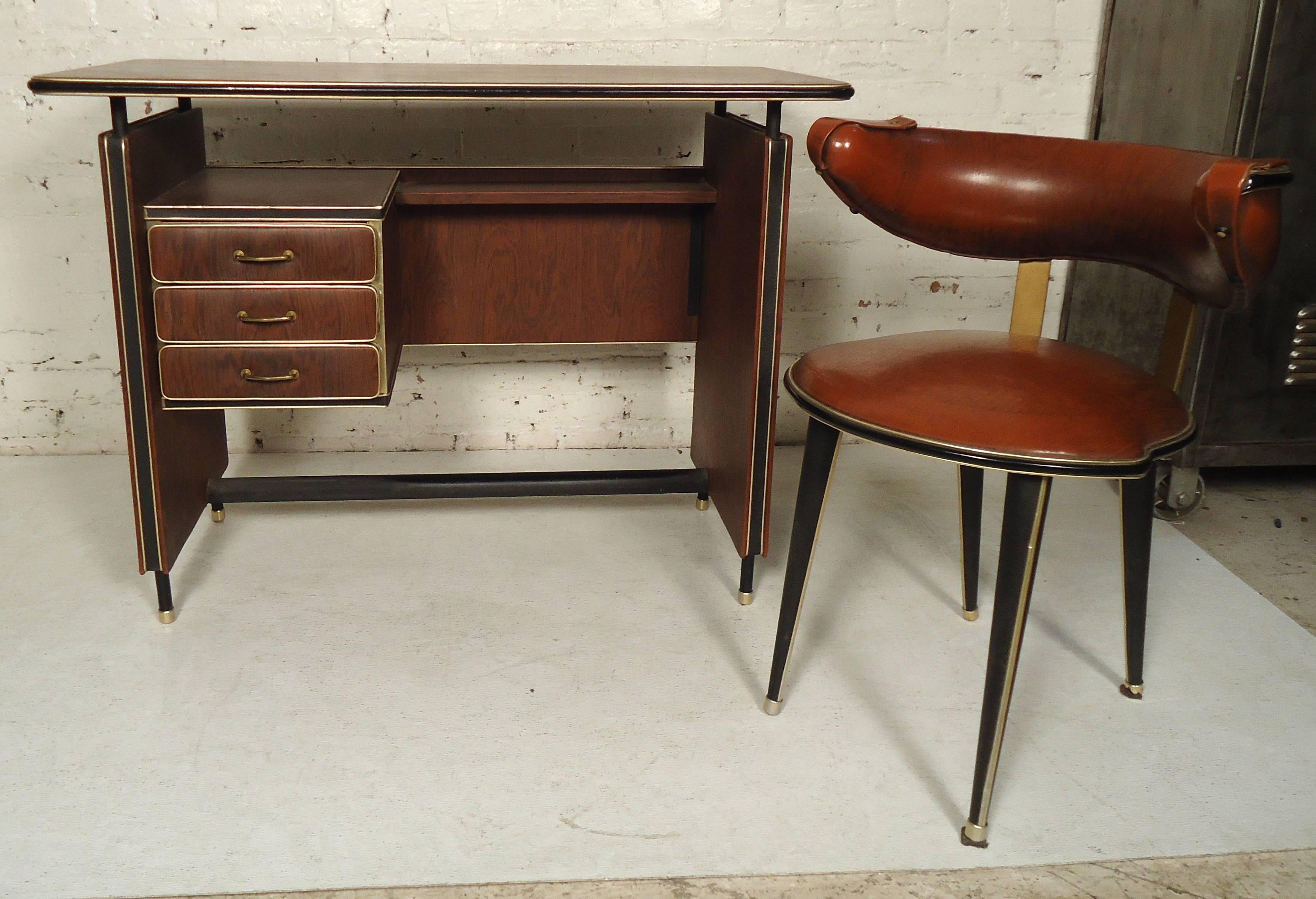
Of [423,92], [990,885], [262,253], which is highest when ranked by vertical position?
[423,92]

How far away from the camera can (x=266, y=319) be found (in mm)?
1882

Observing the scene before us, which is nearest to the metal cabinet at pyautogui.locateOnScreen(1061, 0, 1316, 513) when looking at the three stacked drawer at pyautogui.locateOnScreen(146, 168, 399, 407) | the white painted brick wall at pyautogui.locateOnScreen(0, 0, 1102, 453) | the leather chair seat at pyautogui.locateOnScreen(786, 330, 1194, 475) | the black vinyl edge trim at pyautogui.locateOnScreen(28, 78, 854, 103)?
the white painted brick wall at pyautogui.locateOnScreen(0, 0, 1102, 453)

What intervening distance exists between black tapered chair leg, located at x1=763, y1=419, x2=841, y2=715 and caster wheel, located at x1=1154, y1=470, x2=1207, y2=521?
1236 mm

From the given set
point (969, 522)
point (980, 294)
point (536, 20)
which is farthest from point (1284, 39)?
point (536, 20)

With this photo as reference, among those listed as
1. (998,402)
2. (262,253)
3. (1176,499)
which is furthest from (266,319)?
(1176,499)

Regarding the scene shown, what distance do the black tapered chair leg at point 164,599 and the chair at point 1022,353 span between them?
42.0 inches

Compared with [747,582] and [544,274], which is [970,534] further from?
[544,274]

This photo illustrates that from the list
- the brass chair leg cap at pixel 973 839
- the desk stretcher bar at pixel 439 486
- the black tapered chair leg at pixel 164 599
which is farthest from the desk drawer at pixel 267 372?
the brass chair leg cap at pixel 973 839

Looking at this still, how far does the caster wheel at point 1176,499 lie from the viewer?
253 cm

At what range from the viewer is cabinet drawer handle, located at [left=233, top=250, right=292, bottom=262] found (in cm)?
185

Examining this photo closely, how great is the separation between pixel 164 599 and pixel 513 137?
1321mm

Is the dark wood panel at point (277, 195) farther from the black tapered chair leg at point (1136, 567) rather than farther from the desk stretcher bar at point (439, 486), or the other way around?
the black tapered chair leg at point (1136, 567)

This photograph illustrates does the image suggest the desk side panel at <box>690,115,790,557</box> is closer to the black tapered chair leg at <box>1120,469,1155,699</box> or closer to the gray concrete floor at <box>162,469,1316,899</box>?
the black tapered chair leg at <box>1120,469,1155,699</box>

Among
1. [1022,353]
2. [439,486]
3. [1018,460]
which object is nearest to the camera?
[1018,460]
